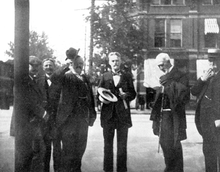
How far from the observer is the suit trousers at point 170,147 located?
2982 millimetres

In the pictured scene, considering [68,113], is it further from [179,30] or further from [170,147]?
[179,30]

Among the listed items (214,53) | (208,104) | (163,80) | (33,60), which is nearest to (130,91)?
(163,80)

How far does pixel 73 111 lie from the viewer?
2811mm

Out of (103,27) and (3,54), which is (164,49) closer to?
(103,27)

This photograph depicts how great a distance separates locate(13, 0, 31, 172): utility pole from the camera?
7.13 ft

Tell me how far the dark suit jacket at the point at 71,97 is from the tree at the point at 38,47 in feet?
1.81

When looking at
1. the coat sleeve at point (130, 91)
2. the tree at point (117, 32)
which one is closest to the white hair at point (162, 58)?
the coat sleeve at point (130, 91)

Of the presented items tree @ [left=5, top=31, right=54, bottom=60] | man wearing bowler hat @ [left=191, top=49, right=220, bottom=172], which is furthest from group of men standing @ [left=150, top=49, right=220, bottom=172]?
tree @ [left=5, top=31, right=54, bottom=60]

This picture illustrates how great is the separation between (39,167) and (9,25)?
1434 mm

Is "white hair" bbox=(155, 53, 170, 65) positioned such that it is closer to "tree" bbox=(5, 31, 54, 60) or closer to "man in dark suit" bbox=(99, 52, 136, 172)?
"man in dark suit" bbox=(99, 52, 136, 172)

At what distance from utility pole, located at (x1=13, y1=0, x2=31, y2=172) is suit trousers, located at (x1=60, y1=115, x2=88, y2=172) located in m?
0.64

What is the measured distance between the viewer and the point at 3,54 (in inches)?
120

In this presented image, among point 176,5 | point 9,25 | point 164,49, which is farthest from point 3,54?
point 176,5

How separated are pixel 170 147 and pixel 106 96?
816mm
